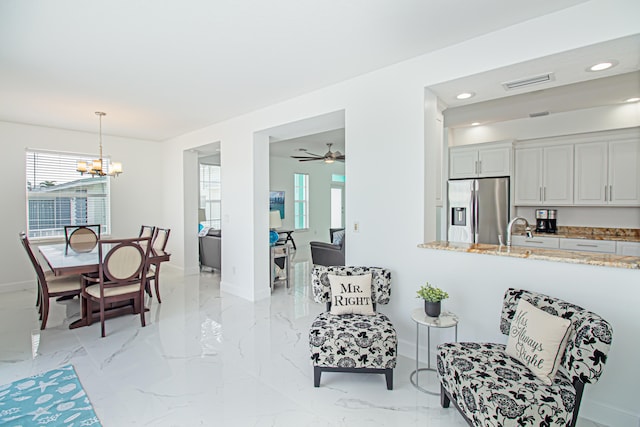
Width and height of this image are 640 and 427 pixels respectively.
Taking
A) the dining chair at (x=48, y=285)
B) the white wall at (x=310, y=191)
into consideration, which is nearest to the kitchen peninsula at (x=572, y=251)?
the dining chair at (x=48, y=285)

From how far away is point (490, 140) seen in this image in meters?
4.95

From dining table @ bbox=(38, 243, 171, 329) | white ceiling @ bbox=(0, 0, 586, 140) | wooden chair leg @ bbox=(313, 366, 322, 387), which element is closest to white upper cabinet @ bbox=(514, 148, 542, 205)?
white ceiling @ bbox=(0, 0, 586, 140)

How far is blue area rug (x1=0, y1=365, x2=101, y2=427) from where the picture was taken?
2.08 metres

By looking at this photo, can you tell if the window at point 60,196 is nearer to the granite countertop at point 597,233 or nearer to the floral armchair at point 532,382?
the floral armchair at point 532,382

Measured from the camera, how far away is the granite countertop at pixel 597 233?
412 cm

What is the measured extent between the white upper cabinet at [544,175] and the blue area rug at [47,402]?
532cm

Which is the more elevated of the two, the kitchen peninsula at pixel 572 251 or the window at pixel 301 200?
the window at pixel 301 200

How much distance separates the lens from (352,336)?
242cm

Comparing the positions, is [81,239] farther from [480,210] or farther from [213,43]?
[480,210]

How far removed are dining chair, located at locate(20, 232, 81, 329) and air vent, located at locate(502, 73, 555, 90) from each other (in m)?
4.83

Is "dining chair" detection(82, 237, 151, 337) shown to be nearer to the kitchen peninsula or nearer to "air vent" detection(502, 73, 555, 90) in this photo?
the kitchen peninsula

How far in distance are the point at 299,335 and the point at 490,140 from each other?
3961mm

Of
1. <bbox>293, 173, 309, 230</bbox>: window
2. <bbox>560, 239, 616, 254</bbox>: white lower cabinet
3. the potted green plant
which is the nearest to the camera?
the potted green plant

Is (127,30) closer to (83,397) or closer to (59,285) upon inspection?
(83,397)
